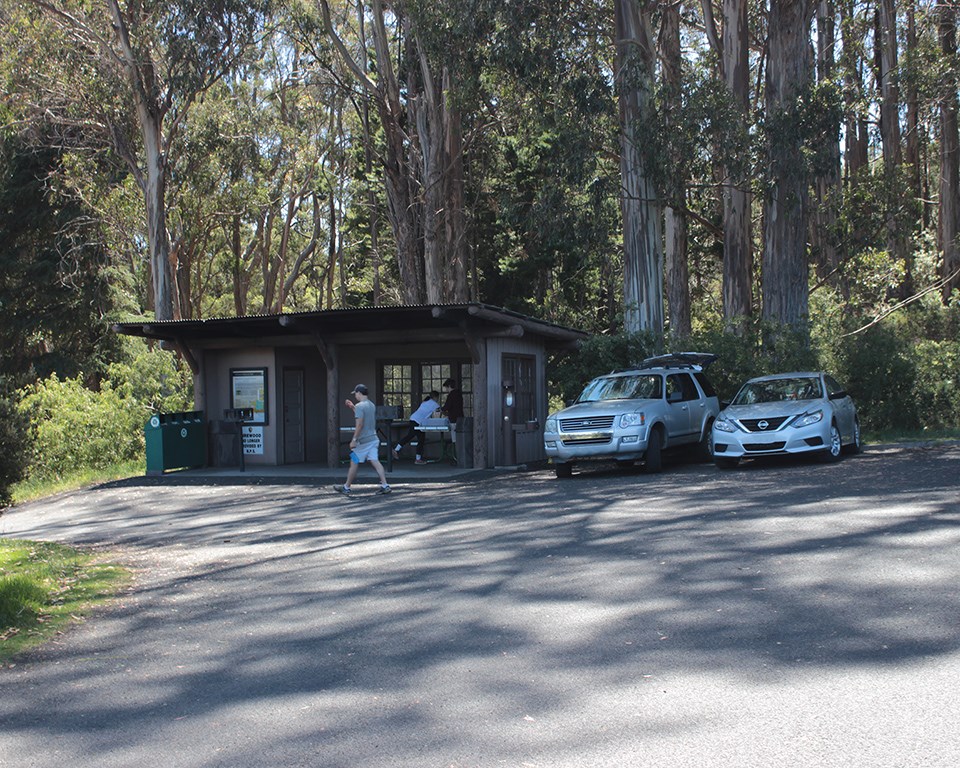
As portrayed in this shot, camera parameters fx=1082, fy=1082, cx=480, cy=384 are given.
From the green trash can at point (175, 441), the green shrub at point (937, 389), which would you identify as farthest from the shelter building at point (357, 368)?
the green shrub at point (937, 389)

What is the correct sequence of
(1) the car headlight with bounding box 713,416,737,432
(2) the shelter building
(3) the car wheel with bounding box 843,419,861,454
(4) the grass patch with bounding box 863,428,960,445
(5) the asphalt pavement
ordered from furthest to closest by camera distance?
(4) the grass patch with bounding box 863,428,960,445
(2) the shelter building
(3) the car wheel with bounding box 843,419,861,454
(1) the car headlight with bounding box 713,416,737,432
(5) the asphalt pavement

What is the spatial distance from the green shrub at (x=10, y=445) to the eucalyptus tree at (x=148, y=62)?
22.8 meters

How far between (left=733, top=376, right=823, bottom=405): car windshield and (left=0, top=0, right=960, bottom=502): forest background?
16.2 ft

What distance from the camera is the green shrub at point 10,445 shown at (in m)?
9.81

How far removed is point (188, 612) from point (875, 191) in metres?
24.5

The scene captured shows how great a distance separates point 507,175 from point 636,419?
20398mm

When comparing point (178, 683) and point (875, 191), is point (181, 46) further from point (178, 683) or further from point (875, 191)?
point (178, 683)

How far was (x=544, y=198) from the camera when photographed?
25406 mm

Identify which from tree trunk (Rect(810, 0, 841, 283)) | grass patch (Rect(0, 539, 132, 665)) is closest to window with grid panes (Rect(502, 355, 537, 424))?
tree trunk (Rect(810, 0, 841, 283))

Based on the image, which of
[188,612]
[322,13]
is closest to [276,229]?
[322,13]

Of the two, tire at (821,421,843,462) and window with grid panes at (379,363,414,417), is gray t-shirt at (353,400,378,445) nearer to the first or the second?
tire at (821,421,843,462)

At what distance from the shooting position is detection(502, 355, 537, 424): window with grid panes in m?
21.9

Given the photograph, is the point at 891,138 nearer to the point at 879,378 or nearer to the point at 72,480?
the point at 879,378

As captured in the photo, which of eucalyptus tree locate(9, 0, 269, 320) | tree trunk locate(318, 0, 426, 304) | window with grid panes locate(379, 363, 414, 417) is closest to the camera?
window with grid panes locate(379, 363, 414, 417)
